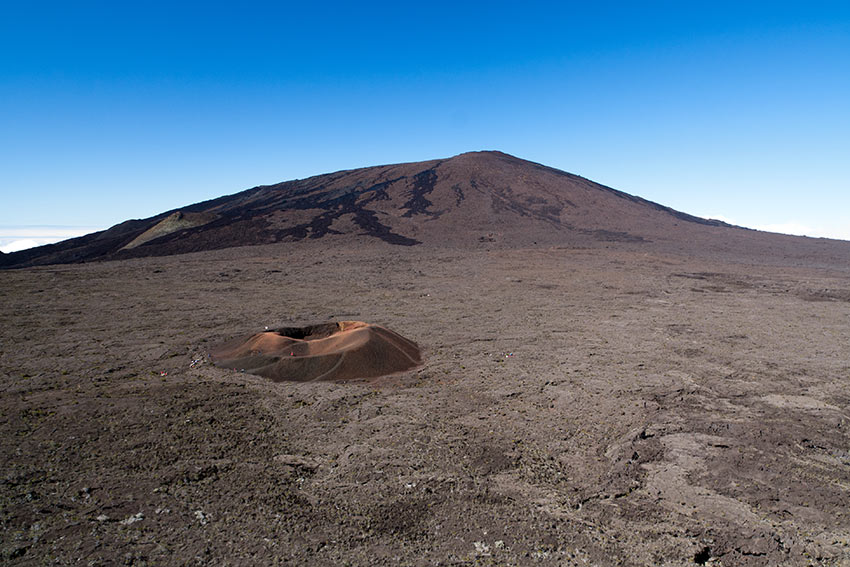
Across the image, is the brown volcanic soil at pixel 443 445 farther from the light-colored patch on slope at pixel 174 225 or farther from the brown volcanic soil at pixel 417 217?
the light-colored patch on slope at pixel 174 225

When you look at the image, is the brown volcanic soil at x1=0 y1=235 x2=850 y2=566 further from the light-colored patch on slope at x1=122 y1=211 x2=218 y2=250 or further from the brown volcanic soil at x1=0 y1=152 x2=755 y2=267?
the light-colored patch on slope at x1=122 y1=211 x2=218 y2=250

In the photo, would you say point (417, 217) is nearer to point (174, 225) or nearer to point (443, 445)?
point (174, 225)

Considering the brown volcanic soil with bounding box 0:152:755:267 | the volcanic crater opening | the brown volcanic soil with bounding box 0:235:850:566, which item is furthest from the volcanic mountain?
the volcanic crater opening

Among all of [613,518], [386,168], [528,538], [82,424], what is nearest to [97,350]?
[82,424]

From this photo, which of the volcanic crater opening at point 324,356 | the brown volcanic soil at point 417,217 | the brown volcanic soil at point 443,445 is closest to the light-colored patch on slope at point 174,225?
the brown volcanic soil at point 417,217

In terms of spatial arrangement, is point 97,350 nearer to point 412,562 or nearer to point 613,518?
point 412,562

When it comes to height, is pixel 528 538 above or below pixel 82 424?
below

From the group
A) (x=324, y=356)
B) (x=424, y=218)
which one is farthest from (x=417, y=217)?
(x=324, y=356)
